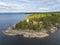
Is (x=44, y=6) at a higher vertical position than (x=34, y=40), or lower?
higher

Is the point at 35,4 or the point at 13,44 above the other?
the point at 35,4

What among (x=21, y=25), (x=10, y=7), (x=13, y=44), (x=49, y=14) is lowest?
(x=13, y=44)

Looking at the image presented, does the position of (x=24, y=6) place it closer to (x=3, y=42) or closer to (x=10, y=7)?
(x=10, y=7)

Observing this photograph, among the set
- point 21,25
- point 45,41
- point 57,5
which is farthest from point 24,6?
point 45,41

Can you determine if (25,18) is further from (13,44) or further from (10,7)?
(13,44)

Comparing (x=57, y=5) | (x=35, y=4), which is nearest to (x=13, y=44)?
(x=35, y=4)

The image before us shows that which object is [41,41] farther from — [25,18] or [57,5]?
[57,5]

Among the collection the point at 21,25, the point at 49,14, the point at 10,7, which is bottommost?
the point at 21,25

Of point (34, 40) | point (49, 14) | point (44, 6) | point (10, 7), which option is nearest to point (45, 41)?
point (34, 40)
